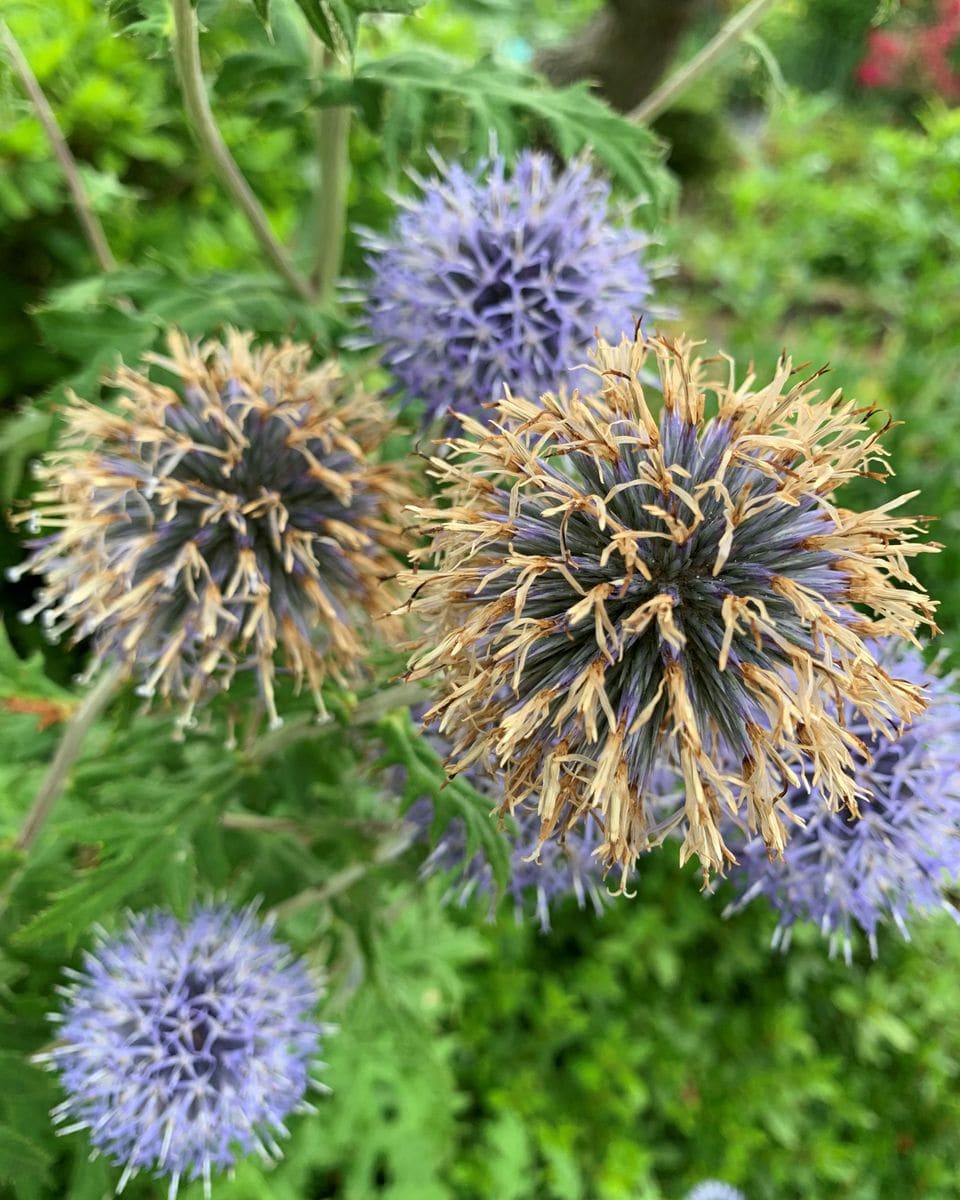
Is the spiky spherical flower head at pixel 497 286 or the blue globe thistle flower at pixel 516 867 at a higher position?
the spiky spherical flower head at pixel 497 286

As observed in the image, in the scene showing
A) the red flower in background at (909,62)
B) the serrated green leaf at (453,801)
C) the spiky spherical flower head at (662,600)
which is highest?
the red flower in background at (909,62)

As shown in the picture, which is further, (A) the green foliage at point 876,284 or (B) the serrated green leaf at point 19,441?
(A) the green foliage at point 876,284

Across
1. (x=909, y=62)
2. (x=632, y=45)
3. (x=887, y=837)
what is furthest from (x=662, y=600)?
(x=909, y=62)

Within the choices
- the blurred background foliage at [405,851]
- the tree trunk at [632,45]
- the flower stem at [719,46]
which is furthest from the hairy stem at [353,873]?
the tree trunk at [632,45]

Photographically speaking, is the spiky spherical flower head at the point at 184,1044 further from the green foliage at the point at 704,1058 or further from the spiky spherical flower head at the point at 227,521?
the green foliage at the point at 704,1058

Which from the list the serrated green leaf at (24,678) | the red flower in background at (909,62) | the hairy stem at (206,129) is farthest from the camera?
the red flower in background at (909,62)

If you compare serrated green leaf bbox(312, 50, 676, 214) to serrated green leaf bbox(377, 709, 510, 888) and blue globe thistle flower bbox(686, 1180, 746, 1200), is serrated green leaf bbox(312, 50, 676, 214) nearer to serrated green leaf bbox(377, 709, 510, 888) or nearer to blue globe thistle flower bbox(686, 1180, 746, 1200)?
serrated green leaf bbox(377, 709, 510, 888)

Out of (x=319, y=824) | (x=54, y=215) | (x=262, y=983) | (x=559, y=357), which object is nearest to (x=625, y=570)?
(x=559, y=357)
